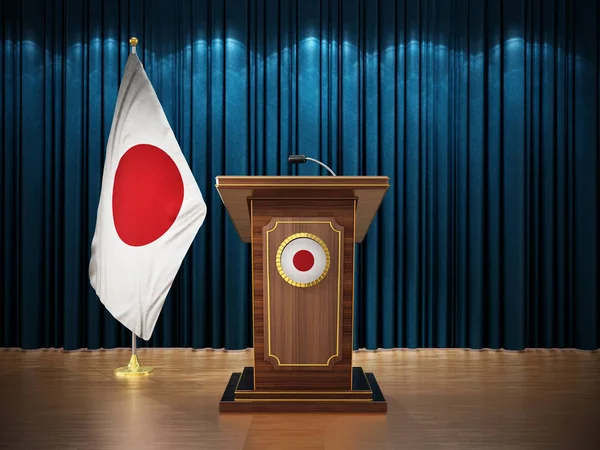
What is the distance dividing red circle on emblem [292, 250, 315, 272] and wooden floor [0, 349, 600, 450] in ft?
2.20

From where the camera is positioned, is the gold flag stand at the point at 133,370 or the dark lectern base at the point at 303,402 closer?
the dark lectern base at the point at 303,402

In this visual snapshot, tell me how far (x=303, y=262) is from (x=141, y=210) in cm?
149

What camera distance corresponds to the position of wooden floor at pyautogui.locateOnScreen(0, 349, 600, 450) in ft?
7.41

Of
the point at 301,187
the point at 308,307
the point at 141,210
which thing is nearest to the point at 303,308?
the point at 308,307

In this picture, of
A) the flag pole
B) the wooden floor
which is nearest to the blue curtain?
the wooden floor

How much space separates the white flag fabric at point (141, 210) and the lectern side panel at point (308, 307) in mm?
1142

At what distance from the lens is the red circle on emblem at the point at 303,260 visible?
100 inches

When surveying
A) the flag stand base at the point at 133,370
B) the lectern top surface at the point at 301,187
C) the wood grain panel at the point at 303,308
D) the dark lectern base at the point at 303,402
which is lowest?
the flag stand base at the point at 133,370

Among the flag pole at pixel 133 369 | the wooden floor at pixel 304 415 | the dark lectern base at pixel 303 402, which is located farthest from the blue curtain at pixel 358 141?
the dark lectern base at pixel 303 402

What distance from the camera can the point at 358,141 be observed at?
4.48 meters

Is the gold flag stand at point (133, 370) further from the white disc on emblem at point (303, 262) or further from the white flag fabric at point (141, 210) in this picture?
the white disc on emblem at point (303, 262)

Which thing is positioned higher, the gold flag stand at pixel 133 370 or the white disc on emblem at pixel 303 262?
the white disc on emblem at pixel 303 262

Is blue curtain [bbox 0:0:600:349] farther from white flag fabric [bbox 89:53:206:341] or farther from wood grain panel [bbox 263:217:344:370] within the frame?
wood grain panel [bbox 263:217:344:370]

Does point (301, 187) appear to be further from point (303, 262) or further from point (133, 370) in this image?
point (133, 370)
